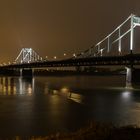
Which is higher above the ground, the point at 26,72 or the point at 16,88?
the point at 16,88

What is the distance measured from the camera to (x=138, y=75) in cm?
6053

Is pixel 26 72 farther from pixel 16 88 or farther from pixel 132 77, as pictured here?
pixel 16 88

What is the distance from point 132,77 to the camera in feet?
195

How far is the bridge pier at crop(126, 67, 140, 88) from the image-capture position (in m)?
58.9

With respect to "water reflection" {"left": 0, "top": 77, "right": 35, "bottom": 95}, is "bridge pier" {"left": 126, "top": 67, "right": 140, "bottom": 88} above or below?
above

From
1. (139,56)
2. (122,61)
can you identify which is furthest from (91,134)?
(122,61)

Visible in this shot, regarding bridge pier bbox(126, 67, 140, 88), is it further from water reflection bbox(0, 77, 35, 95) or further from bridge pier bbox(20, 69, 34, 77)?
bridge pier bbox(20, 69, 34, 77)

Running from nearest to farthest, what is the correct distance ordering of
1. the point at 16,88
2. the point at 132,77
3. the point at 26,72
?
the point at 16,88 → the point at 132,77 → the point at 26,72

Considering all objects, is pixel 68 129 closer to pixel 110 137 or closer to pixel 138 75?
pixel 110 137

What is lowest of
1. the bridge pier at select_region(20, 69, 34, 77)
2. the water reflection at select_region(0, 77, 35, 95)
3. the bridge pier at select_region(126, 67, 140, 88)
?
the bridge pier at select_region(20, 69, 34, 77)

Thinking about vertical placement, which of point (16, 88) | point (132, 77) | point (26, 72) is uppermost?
point (132, 77)

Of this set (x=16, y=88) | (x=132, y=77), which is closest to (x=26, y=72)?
(x=132, y=77)

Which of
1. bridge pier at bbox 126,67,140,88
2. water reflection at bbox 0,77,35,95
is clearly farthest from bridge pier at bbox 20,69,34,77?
bridge pier at bbox 126,67,140,88

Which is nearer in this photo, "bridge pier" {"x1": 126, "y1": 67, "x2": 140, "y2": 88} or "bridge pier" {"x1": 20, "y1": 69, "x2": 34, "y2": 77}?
"bridge pier" {"x1": 126, "y1": 67, "x2": 140, "y2": 88}
